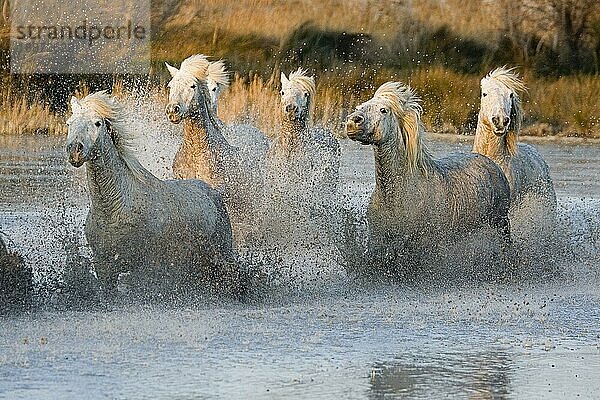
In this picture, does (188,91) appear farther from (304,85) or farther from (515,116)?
(515,116)

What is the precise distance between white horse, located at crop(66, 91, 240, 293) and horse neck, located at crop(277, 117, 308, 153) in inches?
124

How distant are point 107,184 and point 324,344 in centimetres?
168

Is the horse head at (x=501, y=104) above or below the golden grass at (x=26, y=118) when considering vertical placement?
above

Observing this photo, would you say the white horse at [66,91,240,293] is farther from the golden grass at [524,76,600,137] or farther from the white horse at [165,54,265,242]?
the golden grass at [524,76,600,137]

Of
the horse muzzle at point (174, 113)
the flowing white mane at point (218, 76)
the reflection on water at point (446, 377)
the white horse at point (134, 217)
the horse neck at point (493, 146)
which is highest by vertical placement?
the flowing white mane at point (218, 76)

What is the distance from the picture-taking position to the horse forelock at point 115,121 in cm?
915

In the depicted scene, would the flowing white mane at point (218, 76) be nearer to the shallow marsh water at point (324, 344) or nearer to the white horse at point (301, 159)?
the white horse at point (301, 159)

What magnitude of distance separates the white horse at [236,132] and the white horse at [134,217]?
317 cm

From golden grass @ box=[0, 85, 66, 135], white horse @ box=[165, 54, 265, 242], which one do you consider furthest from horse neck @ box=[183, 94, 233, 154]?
golden grass @ box=[0, 85, 66, 135]

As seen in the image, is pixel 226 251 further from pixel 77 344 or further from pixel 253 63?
pixel 253 63

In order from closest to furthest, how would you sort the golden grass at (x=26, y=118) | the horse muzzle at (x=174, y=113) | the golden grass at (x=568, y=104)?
the horse muzzle at (x=174, y=113)
the golden grass at (x=26, y=118)
the golden grass at (x=568, y=104)

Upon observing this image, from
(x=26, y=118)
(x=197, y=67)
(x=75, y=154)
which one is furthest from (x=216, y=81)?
(x=26, y=118)

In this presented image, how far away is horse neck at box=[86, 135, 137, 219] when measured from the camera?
9203mm

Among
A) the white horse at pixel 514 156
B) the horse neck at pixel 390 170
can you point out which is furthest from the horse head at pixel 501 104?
the horse neck at pixel 390 170
